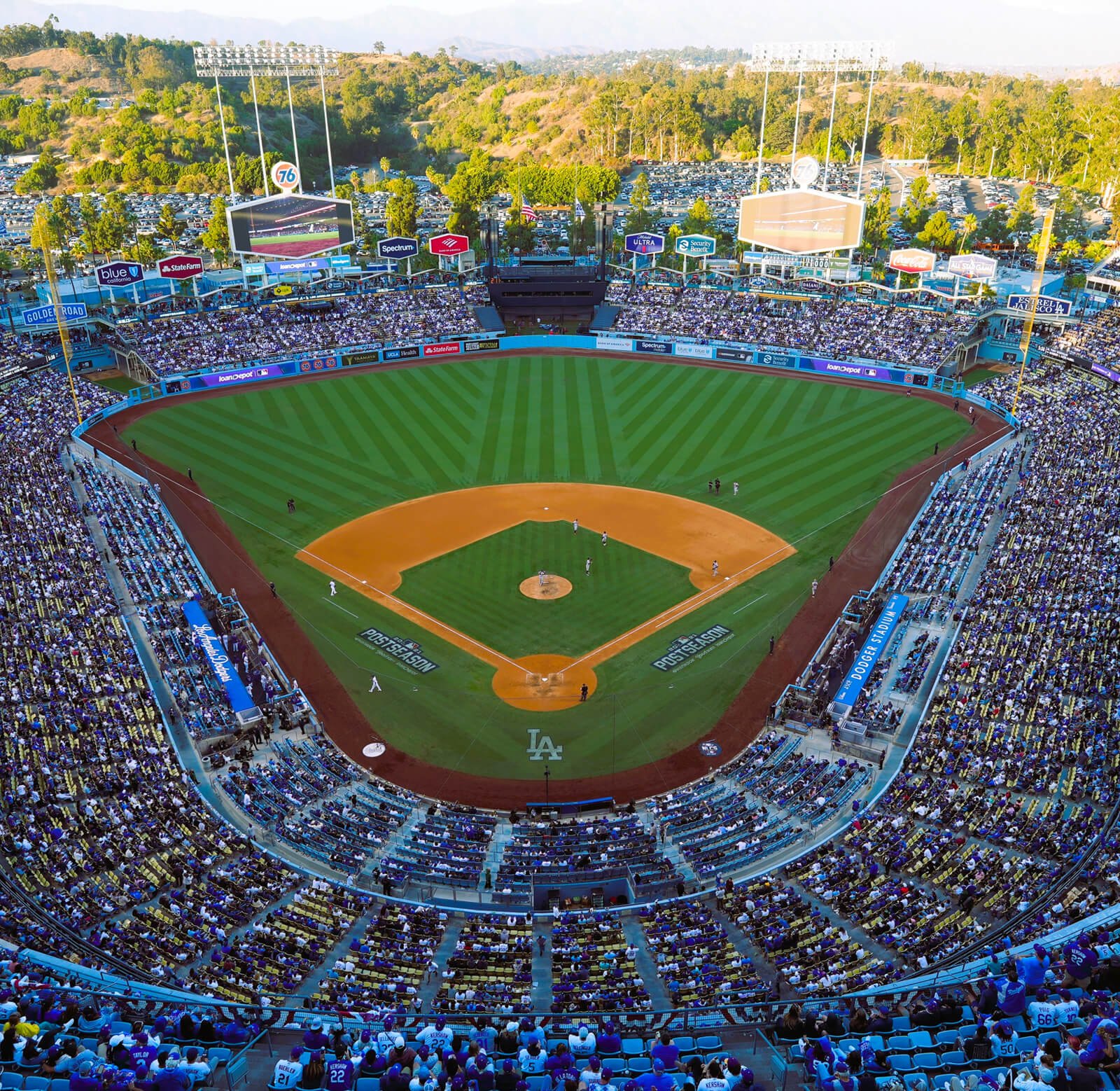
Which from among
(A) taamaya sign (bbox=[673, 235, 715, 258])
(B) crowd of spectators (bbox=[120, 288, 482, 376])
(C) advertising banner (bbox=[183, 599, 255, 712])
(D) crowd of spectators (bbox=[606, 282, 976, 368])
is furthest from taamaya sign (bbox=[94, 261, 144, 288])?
(A) taamaya sign (bbox=[673, 235, 715, 258])

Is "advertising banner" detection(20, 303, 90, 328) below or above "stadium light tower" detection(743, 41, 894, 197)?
below

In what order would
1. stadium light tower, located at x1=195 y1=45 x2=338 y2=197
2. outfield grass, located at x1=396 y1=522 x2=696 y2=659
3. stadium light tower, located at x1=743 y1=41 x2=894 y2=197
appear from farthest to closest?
1. stadium light tower, located at x1=195 y1=45 x2=338 y2=197
2. stadium light tower, located at x1=743 y1=41 x2=894 y2=197
3. outfield grass, located at x1=396 y1=522 x2=696 y2=659

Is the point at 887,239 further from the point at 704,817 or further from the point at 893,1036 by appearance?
the point at 893,1036

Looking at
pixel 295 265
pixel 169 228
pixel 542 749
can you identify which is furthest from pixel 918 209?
pixel 542 749

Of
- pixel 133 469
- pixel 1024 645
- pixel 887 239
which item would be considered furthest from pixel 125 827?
pixel 887 239

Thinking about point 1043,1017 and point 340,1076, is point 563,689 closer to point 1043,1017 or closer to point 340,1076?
point 1043,1017

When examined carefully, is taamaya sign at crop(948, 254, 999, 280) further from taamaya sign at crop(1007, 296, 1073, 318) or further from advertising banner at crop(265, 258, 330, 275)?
advertising banner at crop(265, 258, 330, 275)
